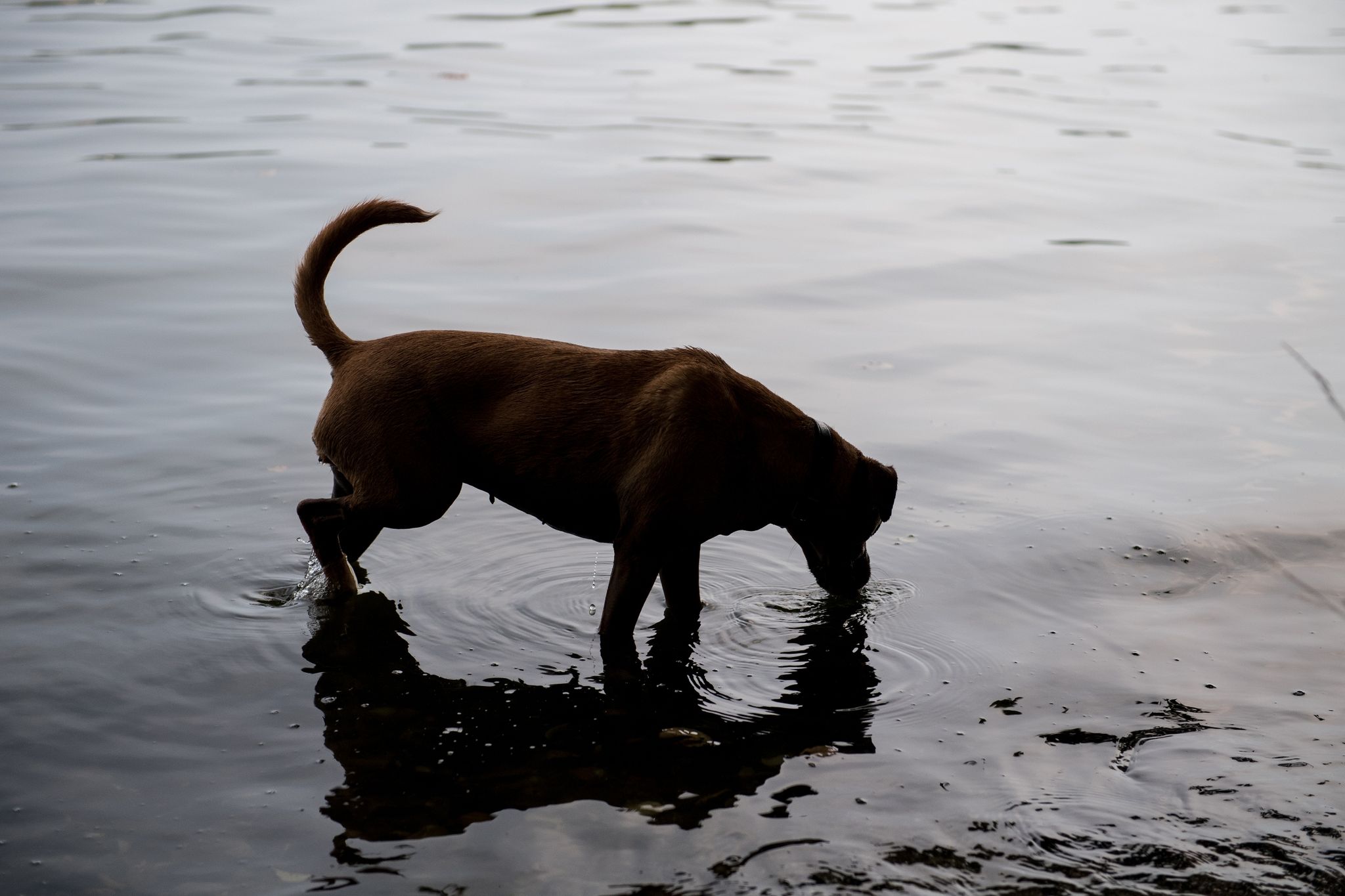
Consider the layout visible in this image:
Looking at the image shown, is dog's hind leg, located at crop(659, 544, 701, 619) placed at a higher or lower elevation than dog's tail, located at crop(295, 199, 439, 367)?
lower

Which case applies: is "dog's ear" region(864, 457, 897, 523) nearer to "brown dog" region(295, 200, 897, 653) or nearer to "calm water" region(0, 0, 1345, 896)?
"brown dog" region(295, 200, 897, 653)

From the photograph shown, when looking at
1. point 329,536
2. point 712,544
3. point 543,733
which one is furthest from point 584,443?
point 712,544

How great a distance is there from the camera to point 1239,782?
5109 mm

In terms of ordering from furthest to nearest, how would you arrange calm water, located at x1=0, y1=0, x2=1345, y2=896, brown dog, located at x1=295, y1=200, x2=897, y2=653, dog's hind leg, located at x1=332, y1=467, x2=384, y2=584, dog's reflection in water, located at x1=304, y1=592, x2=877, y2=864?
dog's hind leg, located at x1=332, y1=467, x2=384, y2=584
brown dog, located at x1=295, y1=200, x2=897, y2=653
dog's reflection in water, located at x1=304, y1=592, x2=877, y2=864
calm water, located at x1=0, y1=0, x2=1345, y2=896

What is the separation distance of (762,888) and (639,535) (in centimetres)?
171

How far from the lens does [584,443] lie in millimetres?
5684

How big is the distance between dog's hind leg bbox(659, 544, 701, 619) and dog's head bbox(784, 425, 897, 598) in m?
0.49

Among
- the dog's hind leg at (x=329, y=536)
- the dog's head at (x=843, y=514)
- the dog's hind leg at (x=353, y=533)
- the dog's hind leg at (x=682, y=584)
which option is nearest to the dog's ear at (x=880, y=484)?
the dog's head at (x=843, y=514)

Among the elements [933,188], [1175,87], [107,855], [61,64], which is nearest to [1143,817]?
[107,855]

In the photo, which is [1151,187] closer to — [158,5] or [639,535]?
[639,535]

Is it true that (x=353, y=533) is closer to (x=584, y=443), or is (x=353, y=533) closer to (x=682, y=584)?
(x=584, y=443)

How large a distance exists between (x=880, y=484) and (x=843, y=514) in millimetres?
213

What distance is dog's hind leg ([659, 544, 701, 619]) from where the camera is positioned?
6.11 metres

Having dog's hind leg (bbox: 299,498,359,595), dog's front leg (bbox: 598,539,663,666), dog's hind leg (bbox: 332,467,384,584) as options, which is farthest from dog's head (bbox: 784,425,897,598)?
dog's hind leg (bbox: 299,498,359,595)
